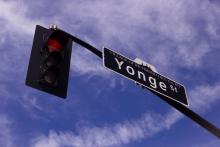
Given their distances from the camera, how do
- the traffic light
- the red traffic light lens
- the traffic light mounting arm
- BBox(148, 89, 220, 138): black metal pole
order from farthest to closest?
BBox(148, 89, 220, 138): black metal pole < the traffic light mounting arm < the red traffic light lens < the traffic light

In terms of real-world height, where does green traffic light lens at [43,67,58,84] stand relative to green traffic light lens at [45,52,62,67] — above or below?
below

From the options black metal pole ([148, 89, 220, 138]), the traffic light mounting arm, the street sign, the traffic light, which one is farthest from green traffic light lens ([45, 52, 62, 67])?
black metal pole ([148, 89, 220, 138])

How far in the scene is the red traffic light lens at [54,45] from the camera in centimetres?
637

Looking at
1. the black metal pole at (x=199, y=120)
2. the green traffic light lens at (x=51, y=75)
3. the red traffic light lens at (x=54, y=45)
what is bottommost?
the black metal pole at (x=199, y=120)

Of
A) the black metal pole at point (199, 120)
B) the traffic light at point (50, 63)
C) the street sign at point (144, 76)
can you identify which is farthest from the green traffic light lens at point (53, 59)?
the black metal pole at point (199, 120)

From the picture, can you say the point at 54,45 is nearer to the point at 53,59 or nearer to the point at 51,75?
the point at 53,59

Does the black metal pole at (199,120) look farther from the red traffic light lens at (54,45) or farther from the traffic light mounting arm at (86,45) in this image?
the red traffic light lens at (54,45)

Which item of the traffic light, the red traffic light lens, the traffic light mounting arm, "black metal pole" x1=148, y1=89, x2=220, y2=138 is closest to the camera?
the traffic light

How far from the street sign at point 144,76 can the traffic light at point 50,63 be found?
0.70 metres

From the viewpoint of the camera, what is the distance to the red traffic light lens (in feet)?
20.9

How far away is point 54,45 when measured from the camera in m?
6.45

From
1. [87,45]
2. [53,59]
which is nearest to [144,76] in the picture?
[87,45]

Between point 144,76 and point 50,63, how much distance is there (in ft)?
5.52

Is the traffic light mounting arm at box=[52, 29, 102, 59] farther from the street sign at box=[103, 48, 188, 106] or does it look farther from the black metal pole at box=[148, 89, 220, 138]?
the black metal pole at box=[148, 89, 220, 138]
